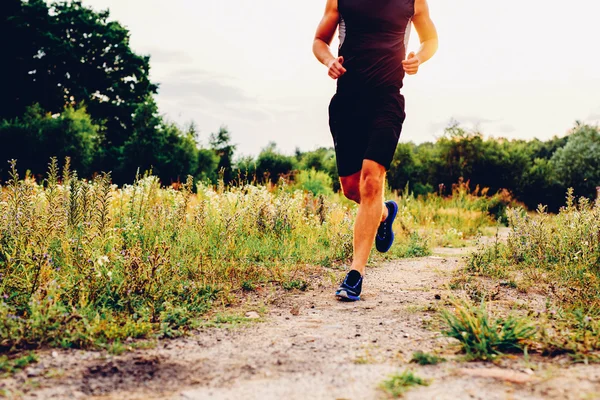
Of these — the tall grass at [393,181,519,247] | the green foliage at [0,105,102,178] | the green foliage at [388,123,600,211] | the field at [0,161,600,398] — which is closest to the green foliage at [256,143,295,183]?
the green foliage at [388,123,600,211]

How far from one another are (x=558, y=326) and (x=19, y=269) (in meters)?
3.43

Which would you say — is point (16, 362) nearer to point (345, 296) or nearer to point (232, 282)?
point (232, 282)

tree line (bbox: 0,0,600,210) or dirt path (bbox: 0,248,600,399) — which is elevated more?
tree line (bbox: 0,0,600,210)

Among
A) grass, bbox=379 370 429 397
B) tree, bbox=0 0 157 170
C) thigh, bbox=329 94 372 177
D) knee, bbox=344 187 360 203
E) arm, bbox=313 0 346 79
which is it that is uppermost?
tree, bbox=0 0 157 170

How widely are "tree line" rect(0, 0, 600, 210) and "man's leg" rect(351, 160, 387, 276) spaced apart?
10069 millimetres

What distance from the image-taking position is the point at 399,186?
20.3 meters

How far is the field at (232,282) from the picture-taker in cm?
253

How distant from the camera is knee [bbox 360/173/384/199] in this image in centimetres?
389

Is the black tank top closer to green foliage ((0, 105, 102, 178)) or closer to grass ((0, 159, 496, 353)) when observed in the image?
grass ((0, 159, 496, 353))

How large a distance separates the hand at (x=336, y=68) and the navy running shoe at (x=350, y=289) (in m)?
1.59

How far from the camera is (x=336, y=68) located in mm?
4086

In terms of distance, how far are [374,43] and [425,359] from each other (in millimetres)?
2681

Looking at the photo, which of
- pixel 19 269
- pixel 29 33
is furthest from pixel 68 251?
pixel 29 33

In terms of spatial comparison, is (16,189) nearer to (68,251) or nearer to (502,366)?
(68,251)
